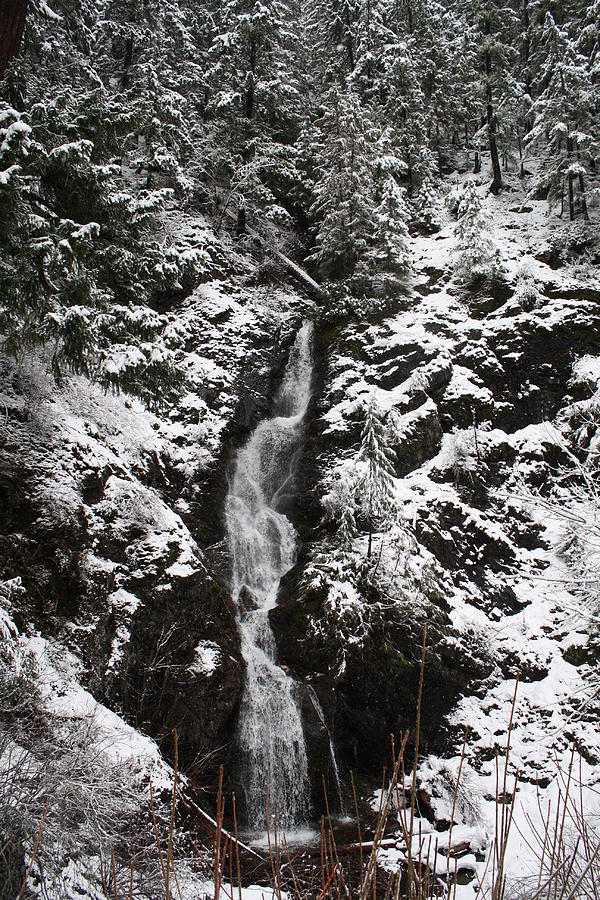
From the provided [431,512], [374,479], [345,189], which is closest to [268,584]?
[374,479]

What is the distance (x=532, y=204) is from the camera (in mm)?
22891

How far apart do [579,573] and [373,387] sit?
10.2m

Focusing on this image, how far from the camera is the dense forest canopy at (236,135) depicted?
8000mm

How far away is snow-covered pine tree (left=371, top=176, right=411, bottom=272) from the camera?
19.1 m

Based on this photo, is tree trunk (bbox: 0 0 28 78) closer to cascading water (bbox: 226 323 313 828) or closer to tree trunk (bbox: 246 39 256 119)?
cascading water (bbox: 226 323 313 828)

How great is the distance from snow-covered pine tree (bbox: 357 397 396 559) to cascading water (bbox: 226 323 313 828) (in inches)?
119

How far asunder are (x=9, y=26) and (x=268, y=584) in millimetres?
11630

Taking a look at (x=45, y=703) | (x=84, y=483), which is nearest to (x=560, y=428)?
(x=84, y=483)

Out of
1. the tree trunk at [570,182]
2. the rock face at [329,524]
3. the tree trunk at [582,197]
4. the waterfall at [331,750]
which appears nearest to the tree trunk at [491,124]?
the tree trunk at [582,197]

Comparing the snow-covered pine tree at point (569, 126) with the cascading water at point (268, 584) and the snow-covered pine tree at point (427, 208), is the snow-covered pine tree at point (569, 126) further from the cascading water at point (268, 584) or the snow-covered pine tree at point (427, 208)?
the cascading water at point (268, 584)

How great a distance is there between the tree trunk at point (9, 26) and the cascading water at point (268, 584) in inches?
408

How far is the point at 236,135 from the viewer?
2180cm

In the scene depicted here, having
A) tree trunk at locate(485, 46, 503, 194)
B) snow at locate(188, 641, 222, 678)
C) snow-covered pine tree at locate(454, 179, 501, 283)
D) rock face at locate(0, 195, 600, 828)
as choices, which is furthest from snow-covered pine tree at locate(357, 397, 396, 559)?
tree trunk at locate(485, 46, 503, 194)

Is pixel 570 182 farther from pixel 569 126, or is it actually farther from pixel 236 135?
pixel 236 135
